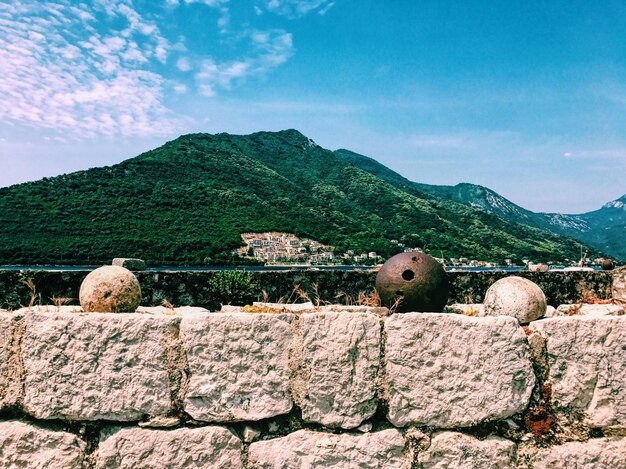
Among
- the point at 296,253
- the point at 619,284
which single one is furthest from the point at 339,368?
the point at 296,253

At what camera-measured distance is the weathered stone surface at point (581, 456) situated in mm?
3064

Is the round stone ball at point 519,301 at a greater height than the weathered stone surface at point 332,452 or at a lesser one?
greater

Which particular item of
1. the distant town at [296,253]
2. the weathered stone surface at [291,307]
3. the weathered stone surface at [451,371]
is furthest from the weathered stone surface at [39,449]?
the distant town at [296,253]

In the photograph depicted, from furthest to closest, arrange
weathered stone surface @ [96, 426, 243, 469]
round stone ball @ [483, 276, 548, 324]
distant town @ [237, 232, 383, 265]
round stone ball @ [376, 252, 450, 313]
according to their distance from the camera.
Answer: distant town @ [237, 232, 383, 265], round stone ball @ [483, 276, 548, 324], round stone ball @ [376, 252, 450, 313], weathered stone surface @ [96, 426, 243, 469]

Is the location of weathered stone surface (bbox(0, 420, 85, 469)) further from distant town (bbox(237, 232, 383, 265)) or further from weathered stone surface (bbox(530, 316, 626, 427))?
distant town (bbox(237, 232, 383, 265))

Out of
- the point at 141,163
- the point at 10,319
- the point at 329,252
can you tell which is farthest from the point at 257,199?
the point at 10,319

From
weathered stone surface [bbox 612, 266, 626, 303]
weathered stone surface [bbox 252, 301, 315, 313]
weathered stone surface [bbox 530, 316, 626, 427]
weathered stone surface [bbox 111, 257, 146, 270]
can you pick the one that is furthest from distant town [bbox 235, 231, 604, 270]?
weathered stone surface [bbox 530, 316, 626, 427]

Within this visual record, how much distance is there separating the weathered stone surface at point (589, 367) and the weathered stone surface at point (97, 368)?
2.54 metres

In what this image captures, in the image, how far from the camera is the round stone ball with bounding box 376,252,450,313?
4230mm

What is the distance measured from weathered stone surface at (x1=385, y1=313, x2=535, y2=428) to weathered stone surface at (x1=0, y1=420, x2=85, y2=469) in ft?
6.65

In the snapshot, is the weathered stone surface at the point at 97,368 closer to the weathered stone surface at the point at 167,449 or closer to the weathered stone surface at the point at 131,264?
the weathered stone surface at the point at 167,449

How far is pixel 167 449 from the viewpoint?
296 centimetres

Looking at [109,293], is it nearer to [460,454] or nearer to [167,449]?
[167,449]

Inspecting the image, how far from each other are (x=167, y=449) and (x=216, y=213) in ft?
194
